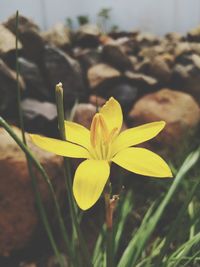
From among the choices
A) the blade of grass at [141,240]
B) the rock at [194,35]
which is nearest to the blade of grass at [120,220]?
the blade of grass at [141,240]

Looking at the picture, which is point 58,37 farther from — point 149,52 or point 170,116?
point 170,116

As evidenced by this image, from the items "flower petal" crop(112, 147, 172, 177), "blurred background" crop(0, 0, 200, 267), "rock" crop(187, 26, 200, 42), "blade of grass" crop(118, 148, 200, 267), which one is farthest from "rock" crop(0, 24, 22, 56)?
"rock" crop(187, 26, 200, 42)

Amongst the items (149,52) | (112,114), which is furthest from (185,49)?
(112,114)

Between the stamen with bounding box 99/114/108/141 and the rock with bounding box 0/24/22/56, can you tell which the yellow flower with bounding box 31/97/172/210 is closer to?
the stamen with bounding box 99/114/108/141

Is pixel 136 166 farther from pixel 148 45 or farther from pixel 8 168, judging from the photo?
pixel 148 45

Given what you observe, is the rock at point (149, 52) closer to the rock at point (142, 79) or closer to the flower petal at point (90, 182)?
the rock at point (142, 79)
